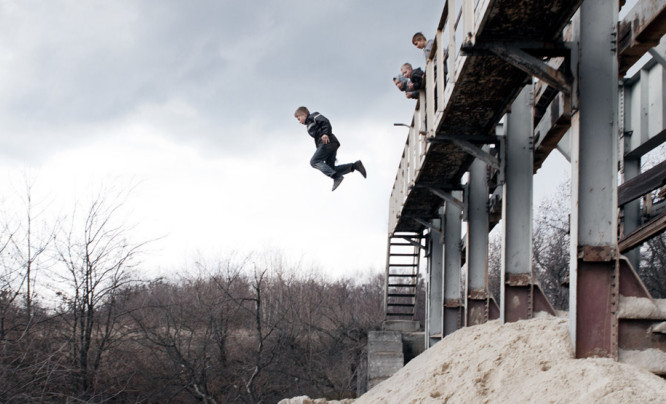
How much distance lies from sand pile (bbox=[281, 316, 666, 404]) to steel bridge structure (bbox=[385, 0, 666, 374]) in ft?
1.44

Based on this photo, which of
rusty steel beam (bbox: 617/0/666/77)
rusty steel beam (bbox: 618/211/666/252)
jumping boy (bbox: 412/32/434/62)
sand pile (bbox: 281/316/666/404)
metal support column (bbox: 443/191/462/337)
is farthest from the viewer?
metal support column (bbox: 443/191/462/337)

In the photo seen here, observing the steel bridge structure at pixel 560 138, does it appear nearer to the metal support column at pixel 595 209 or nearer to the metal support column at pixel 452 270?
the metal support column at pixel 595 209

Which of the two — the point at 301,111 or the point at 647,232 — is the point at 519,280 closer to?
the point at 647,232

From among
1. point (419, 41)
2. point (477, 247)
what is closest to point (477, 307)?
point (477, 247)

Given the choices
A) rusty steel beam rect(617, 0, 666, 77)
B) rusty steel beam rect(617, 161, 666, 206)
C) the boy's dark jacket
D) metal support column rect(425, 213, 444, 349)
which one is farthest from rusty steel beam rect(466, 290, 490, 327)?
rusty steel beam rect(617, 0, 666, 77)

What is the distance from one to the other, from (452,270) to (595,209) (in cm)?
943

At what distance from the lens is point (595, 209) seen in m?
6.00

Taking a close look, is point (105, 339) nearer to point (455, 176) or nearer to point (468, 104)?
point (455, 176)

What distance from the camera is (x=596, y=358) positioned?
5.64 metres

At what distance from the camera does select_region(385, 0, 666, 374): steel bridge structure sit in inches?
232

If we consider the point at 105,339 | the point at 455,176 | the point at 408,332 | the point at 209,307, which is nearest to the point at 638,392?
the point at 455,176

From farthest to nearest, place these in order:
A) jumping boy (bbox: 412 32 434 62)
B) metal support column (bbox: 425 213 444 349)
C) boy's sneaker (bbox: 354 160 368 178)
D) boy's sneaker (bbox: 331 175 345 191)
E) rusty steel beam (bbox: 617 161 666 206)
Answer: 1. metal support column (bbox: 425 213 444 349)
2. boy's sneaker (bbox: 354 160 368 178)
3. boy's sneaker (bbox: 331 175 345 191)
4. jumping boy (bbox: 412 32 434 62)
5. rusty steel beam (bbox: 617 161 666 206)

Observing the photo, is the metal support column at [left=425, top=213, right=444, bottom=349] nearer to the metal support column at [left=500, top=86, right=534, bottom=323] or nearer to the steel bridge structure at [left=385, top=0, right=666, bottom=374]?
the steel bridge structure at [left=385, top=0, right=666, bottom=374]

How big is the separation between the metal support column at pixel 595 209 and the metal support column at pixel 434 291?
33.0ft
